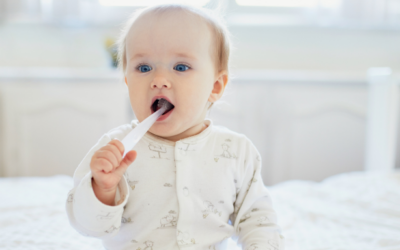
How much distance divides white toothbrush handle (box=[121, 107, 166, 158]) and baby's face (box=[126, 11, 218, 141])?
0.02 metres

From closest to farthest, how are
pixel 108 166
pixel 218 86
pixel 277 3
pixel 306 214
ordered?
1. pixel 108 166
2. pixel 218 86
3. pixel 306 214
4. pixel 277 3

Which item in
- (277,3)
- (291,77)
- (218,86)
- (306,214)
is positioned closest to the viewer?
(218,86)

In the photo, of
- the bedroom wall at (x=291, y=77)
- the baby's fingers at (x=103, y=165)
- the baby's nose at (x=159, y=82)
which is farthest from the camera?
the bedroom wall at (x=291, y=77)

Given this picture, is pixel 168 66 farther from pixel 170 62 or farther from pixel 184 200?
pixel 184 200

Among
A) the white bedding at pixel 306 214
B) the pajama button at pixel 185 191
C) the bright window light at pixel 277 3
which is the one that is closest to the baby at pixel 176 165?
the pajama button at pixel 185 191

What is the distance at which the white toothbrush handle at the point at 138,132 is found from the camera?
0.54m

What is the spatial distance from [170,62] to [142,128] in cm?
14

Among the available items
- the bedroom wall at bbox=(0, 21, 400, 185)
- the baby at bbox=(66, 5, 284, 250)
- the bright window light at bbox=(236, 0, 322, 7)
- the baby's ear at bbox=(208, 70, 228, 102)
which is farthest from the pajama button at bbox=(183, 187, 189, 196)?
the bright window light at bbox=(236, 0, 322, 7)

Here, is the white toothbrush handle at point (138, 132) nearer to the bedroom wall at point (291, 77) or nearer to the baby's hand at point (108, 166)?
the baby's hand at point (108, 166)

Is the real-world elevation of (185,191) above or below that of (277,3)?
below

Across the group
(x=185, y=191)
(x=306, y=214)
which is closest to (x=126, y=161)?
(x=185, y=191)

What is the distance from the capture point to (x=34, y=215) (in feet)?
2.88

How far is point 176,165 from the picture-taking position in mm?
633

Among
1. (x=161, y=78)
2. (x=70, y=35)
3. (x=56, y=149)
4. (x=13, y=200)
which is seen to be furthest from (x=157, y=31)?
(x=70, y=35)
